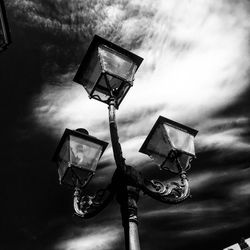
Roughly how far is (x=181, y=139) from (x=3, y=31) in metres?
2.65

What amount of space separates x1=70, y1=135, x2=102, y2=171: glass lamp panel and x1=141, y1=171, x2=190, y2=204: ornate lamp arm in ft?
2.39

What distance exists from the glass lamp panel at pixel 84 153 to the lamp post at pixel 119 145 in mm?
234

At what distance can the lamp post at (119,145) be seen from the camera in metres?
3.74

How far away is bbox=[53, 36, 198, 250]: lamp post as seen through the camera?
12.3 ft

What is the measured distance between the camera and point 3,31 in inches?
159

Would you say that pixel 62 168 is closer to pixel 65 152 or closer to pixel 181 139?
pixel 65 152

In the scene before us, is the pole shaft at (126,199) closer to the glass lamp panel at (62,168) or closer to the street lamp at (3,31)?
the glass lamp panel at (62,168)

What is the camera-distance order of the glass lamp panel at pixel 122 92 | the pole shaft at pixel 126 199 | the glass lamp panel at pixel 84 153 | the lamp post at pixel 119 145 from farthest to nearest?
1. the glass lamp panel at pixel 122 92
2. the glass lamp panel at pixel 84 153
3. the lamp post at pixel 119 145
4. the pole shaft at pixel 126 199

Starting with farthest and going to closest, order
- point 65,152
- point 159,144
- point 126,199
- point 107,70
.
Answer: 1. point 159,144
2. point 65,152
3. point 107,70
4. point 126,199

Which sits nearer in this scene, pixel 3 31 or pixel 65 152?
pixel 3 31

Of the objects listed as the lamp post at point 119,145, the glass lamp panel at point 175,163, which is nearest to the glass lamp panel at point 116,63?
the lamp post at point 119,145

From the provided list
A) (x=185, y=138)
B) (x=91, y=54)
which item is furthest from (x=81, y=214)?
(x=91, y=54)

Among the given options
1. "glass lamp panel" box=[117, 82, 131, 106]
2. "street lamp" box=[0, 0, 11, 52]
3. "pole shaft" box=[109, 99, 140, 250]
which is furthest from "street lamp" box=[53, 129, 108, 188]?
"street lamp" box=[0, 0, 11, 52]

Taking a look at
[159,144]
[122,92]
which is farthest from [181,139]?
[122,92]
